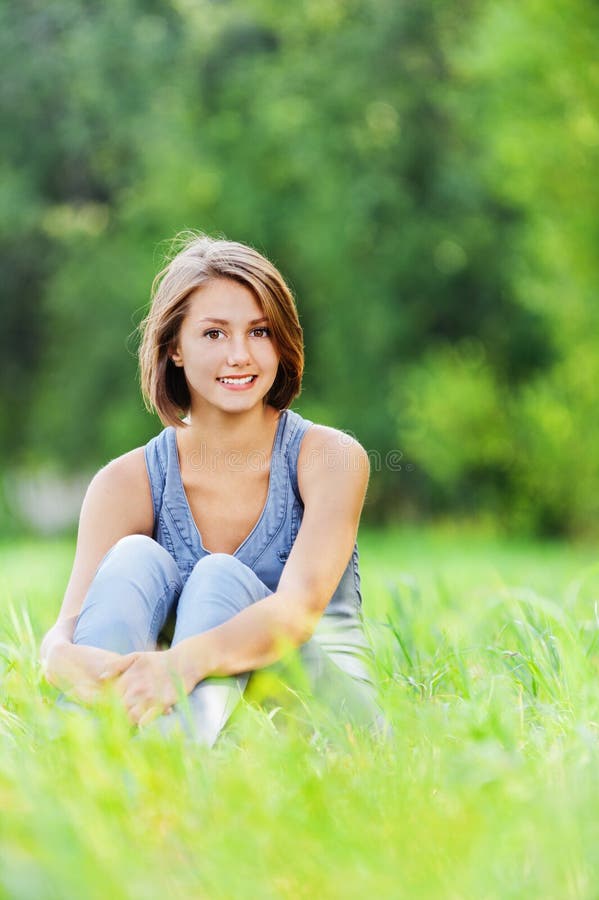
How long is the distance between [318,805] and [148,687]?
0.55 meters

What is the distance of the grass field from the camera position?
1.40 meters

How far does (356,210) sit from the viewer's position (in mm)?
14000

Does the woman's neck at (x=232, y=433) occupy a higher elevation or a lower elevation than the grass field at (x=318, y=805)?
higher

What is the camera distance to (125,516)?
104 inches

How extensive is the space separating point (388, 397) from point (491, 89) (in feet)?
12.6

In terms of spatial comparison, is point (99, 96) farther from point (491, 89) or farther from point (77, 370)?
point (491, 89)

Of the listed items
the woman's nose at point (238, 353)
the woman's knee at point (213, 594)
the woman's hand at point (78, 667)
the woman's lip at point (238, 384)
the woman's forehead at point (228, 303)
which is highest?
the woman's forehead at point (228, 303)

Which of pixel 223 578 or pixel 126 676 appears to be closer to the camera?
pixel 126 676

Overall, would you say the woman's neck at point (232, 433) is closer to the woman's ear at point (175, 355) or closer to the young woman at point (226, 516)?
the young woman at point (226, 516)

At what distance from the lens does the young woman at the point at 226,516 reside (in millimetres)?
2236

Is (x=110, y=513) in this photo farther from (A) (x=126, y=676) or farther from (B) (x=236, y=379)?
(A) (x=126, y=676)

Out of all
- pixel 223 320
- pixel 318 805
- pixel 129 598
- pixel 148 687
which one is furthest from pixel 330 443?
pixel 318 805

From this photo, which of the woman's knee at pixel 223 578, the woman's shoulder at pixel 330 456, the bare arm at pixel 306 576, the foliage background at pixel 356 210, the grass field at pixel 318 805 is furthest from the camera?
the foliage background at pixel 356 210

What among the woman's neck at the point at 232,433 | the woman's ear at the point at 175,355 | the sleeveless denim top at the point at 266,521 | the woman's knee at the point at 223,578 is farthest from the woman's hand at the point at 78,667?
the woman's ear at the point at 175,355
